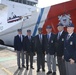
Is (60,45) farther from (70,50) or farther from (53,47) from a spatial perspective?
(70,50)

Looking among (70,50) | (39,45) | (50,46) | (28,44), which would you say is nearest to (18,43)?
(28,44)

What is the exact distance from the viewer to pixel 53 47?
281 inches

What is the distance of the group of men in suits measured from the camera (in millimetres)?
5227

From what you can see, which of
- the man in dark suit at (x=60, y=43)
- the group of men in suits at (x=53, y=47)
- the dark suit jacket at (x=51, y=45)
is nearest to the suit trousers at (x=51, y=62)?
the group of men in suits at (x=53, y=47)

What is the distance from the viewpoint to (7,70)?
856 cm

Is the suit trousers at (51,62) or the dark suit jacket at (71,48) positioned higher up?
the dark suit jacket at (71,48)

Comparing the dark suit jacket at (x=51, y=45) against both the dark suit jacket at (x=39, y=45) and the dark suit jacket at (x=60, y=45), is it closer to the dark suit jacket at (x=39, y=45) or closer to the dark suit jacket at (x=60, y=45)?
the dark suit jacket at (x=39, y=45)

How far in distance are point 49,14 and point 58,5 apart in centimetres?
106

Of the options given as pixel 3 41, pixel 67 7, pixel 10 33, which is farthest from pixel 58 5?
pixel 3 41

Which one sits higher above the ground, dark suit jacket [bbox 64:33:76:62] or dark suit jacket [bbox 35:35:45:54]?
dark suit jacket [bbox 64:33:76:62]

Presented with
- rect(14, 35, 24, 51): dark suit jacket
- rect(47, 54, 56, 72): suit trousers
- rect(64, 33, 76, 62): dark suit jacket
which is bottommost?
rect(47, 54, 56, 72): suit trousers

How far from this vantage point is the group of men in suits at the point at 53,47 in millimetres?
5227

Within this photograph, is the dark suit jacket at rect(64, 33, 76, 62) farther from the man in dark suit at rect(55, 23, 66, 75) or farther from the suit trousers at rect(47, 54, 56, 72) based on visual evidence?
the suit trousers at rect(47, 54, 56, 72)

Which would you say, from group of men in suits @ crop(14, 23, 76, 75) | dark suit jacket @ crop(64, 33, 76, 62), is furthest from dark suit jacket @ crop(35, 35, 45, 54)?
dark suit jacket @ crop(64, 33, 76, 62)
